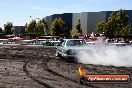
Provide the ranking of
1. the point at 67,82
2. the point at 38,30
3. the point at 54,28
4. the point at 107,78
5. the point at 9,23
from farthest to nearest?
the point at 9,23
the point at 38,30
the point at 54,28
the point at 67,82
the point at 107,78

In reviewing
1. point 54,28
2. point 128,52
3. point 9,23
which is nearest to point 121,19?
point 54,28

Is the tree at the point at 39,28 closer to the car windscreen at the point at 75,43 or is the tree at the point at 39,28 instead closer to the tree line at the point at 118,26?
the tree line at the point at 118,26

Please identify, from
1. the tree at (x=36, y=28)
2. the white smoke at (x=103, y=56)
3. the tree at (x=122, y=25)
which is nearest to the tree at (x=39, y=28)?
the tree at (x=36, y=28)

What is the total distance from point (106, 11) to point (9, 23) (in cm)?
5597

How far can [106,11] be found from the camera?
124 metres

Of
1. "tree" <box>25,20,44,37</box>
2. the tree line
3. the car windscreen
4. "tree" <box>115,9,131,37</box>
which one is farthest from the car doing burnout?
"tree" <box>25,20,44,37</box>

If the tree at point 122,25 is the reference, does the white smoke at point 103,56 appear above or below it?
below

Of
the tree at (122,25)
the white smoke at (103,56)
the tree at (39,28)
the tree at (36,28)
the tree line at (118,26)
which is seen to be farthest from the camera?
the tree at (36,28)

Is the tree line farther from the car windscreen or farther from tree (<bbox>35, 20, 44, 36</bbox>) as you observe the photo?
the car windscreen

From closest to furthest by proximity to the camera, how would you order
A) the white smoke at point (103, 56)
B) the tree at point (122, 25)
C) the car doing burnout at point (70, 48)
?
the white smoke at point (103, 56), the car doing burnout at point (70, 48), the tree at point (122, 25)

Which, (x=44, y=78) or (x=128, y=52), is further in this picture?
(x=128, y=52)

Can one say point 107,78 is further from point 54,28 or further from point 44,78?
point 54,28

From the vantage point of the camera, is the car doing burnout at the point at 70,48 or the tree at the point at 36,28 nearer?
Answer: the car doing burnout at the point at 70,48

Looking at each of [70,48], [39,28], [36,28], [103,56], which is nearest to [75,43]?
[70,48]
